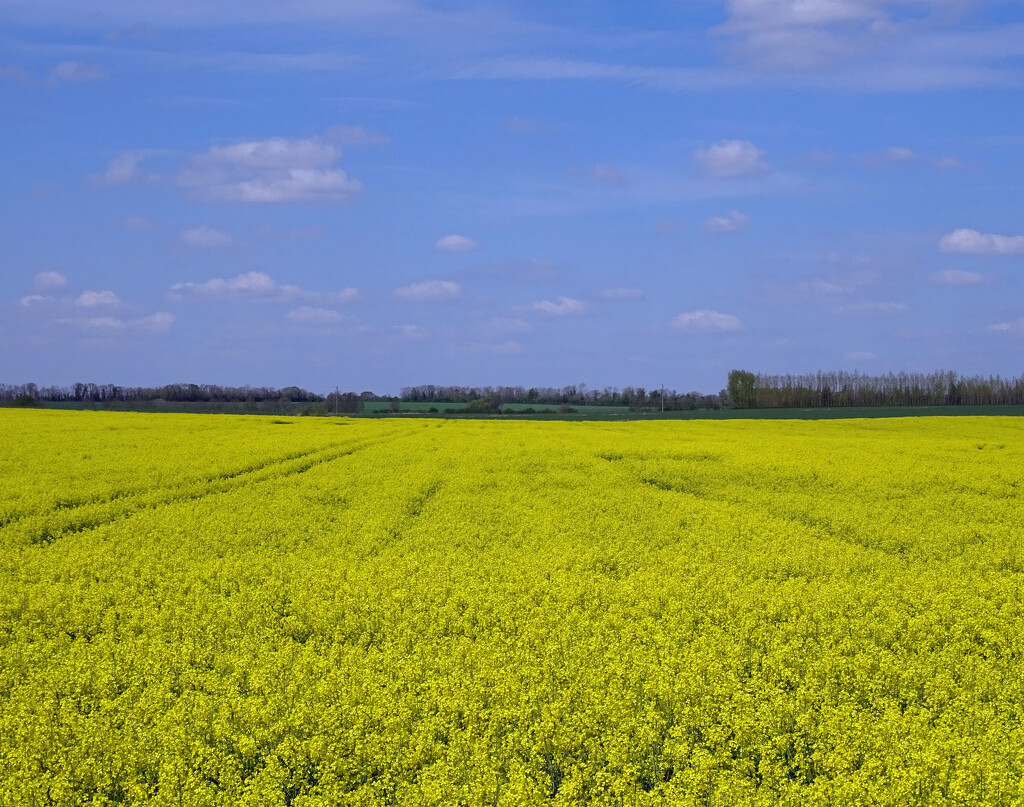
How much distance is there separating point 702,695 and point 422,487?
15.6 m

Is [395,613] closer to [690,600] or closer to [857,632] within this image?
[690,600]

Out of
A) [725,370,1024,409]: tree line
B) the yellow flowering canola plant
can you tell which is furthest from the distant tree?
the yellow flowering canola plant

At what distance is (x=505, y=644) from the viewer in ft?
36.3

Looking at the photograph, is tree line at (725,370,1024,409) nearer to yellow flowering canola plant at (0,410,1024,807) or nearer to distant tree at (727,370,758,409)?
distant tree at (727,370,758,409)

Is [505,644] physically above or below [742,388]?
below

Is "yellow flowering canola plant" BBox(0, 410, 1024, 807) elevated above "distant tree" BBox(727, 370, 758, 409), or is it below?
below

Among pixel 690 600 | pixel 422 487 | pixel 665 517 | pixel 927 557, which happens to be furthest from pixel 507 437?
pixel 690 600

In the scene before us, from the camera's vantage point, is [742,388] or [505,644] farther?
[742,388]

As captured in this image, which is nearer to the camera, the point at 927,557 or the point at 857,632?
the point at 857,632

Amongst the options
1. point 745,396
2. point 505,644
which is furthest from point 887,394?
point 505,644

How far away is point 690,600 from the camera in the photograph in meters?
13.1

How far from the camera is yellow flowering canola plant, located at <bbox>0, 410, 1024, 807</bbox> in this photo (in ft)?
25.9

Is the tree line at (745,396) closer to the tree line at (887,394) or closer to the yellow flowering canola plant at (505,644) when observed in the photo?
the tree line at (887,394)

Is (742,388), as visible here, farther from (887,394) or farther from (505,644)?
(505,644)
